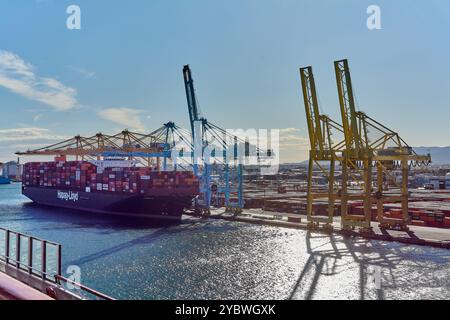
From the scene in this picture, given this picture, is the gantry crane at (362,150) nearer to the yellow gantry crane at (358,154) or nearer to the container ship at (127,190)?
the yellow gantry crane at (358,154)

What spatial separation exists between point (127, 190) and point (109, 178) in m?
4.90

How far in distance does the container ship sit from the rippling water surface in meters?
11.0

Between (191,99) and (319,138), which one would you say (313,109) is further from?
(191,99)

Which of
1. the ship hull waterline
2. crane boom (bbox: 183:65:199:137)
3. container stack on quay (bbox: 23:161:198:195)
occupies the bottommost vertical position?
the ship hull waterline

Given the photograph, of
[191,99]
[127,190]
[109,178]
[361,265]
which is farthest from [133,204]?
[361,265]

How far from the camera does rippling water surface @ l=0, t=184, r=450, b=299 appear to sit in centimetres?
1994

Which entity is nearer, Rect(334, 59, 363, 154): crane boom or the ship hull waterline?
Rect(334, 59, 363, 154): crane boom

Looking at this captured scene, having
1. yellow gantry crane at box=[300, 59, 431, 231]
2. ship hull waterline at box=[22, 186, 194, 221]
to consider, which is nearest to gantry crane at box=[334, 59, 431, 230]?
yellow gantry crane at box=[300, 59, 431, 231]

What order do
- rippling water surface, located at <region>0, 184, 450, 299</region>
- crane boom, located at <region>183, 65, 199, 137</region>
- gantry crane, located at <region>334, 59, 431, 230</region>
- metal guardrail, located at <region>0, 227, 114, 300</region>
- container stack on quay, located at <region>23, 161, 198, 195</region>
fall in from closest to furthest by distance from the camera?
metal guardrail, located at <region>0, 227, 114, 300</region> → rippling water surface, located at <region>0, 184, 450, 299</region> → gantry crane, located at <region>334, 59, 431, 230</region> → container stack on quay, located at <region>23, 161, 198, 195</region> → crane boom, located at <region>183, 65, 199, 137</region>

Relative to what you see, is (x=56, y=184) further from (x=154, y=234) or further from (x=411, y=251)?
(x=411, y=251)

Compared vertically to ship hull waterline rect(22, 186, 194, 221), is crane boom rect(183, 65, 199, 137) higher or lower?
higher

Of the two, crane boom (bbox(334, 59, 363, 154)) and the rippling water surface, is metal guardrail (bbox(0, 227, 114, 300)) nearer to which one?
the rippling water surface

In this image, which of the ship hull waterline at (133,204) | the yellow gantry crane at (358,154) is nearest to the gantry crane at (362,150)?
the yellow gantry crane at (358,154)
